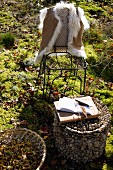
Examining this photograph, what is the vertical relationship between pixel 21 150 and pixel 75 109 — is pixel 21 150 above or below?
below

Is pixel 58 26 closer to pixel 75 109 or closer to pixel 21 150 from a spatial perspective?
pixel 75 109

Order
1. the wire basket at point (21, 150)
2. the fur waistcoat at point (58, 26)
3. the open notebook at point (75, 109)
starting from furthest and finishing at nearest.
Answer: the fur waistcoat at point (58, 26), the open notebook at point (75, 109), the wire basket at point (21, 150)

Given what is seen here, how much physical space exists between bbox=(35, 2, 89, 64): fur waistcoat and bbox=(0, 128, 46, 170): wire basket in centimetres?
140

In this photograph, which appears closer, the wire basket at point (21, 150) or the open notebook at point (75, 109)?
the wire basket at point (21, 150)

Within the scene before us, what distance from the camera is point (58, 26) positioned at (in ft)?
16.3

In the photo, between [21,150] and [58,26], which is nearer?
[21,150]

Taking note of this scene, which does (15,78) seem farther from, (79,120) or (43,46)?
(79,120)

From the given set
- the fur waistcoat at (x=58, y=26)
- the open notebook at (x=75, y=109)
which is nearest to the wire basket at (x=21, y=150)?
the open notebook at (x=75, y=109)

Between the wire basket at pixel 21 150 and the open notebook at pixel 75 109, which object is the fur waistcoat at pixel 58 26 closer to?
the open notebook at pixel 75 109

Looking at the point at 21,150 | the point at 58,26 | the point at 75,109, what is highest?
the point at 58,26

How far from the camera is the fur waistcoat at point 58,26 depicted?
4.96 metres

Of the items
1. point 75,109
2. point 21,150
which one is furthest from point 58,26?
point 21,150

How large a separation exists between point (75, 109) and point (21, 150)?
866 mm

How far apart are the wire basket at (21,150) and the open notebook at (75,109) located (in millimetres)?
430
